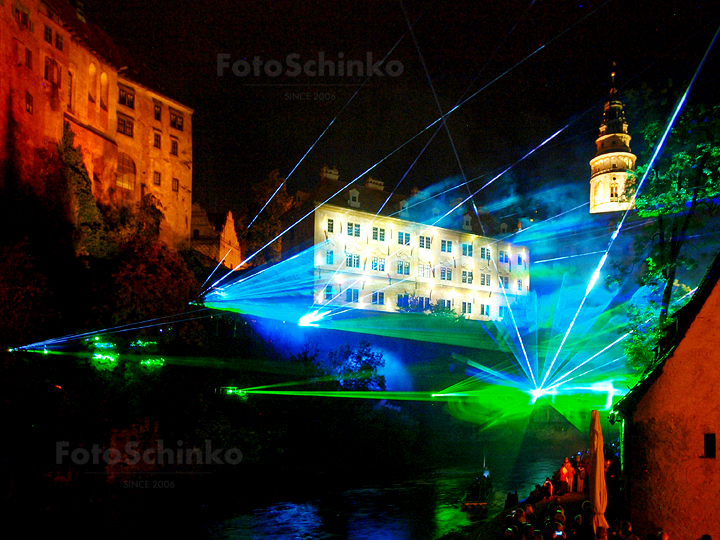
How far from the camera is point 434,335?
5344cm

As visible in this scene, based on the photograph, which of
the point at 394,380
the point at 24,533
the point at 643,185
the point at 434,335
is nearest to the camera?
the point at 643,185

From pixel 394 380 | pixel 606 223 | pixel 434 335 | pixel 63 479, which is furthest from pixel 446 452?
pixel 606 223

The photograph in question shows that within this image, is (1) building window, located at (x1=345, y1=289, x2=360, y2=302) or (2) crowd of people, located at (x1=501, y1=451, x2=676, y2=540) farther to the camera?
(1) building window, located at (x1=345, y1=289, x2=360, y2=302)

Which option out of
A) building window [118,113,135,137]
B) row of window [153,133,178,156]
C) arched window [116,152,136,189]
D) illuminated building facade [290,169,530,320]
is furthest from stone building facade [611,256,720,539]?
row of window [153,133,178,156]

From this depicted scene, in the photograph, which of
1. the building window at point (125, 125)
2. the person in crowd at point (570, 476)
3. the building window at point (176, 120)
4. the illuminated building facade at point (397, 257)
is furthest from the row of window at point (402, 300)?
the person in crowd at point (570, 476)

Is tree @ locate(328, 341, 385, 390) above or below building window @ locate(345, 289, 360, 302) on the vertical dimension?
below

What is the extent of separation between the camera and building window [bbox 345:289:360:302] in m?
59.9

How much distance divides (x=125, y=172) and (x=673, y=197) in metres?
40.4

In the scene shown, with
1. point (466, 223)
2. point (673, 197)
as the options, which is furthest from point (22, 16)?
point (466, 223)

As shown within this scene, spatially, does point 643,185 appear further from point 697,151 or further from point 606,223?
point 606,223

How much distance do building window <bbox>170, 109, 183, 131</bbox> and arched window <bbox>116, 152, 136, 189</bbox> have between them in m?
7.23

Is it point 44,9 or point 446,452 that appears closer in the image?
point 44,9

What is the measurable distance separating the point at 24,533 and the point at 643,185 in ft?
78.5

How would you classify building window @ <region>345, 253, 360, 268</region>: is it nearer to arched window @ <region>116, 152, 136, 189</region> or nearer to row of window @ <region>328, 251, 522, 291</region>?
row of window @ <region>328, 251, 522, 291</region>
